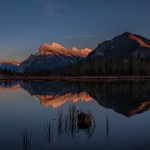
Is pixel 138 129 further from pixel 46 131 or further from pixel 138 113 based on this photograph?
pixel 138 113

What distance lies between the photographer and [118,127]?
1147 inches

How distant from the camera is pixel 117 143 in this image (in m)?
22.3

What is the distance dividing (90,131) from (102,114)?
43.3ft

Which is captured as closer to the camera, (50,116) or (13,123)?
(13,123)

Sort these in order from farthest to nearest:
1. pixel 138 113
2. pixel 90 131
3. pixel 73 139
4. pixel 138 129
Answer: pixel 138 113
pixel 138 129
pixel 90 131
pixel 73 139

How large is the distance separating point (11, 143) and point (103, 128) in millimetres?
9556

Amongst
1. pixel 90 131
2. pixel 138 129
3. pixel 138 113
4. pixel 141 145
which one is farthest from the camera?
pixel 138 113

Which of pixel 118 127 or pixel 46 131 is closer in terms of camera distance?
pixel 46 131

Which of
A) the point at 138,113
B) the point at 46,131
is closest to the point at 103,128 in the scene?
the point at 46,131

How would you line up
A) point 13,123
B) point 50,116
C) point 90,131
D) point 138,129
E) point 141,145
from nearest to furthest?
point 141,145, point 90,131, point 138,129, point 13,123, point 50,116

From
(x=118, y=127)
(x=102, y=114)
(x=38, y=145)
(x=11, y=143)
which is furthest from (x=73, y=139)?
(x=102, y=114)

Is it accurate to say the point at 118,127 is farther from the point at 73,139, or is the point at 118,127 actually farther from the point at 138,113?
the point at 138,113

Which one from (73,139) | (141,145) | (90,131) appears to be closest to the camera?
(141,145)

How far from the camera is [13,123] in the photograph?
3156 centimetres
